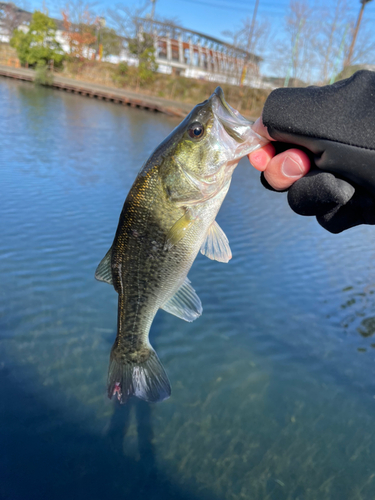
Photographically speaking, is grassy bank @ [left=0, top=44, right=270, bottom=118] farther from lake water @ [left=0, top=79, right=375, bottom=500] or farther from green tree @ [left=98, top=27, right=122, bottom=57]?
lake water @ [left=0, top=79, right=375, bottom=500]

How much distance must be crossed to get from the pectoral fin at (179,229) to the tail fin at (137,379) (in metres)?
0.77

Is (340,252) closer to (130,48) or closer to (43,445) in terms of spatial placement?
(43,445)

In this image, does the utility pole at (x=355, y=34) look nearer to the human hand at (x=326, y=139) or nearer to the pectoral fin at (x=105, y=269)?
the human hand at (x=326, y=139)

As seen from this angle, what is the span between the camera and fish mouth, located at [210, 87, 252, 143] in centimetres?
198

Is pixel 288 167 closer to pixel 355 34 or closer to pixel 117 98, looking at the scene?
pixel 117 98

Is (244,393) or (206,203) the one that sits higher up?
(206,203)

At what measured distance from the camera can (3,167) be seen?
7750 millimetres

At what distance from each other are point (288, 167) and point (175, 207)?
62 cm

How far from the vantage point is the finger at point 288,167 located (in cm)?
194

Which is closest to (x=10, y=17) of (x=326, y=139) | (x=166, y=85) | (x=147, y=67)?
(x=147, y=67)

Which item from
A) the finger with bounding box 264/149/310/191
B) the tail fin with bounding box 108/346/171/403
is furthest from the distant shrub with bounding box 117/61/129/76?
the tail fin with bounding box 108/346/171/403

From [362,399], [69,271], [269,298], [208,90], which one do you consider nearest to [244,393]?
[362,399]

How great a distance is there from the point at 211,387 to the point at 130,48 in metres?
44.3

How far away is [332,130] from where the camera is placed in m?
1.72
